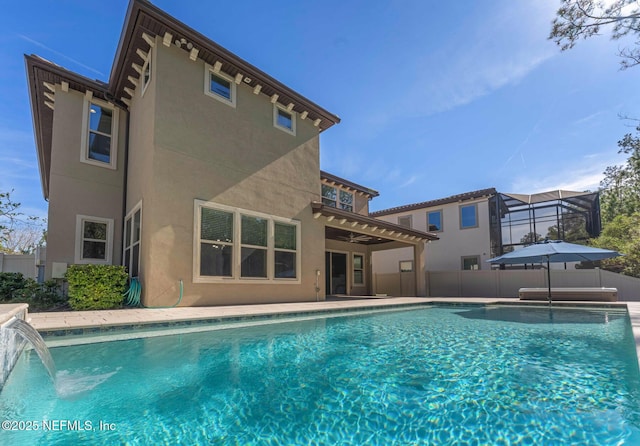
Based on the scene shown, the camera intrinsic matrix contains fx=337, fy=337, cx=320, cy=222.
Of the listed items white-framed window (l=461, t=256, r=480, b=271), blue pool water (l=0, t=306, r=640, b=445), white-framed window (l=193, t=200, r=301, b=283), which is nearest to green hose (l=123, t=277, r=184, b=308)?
white-framed window (l=193, t=200, r=301, b=283)

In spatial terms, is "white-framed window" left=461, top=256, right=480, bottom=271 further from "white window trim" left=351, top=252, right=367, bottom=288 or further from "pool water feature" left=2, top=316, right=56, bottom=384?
"pool water feature" left=2, top=316, right=56, bottom=384

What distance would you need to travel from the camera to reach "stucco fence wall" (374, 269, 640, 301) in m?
13.2

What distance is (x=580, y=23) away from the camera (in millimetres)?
9273

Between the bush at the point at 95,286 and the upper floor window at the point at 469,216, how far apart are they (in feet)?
55.5

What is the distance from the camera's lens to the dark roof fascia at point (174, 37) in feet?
23.9

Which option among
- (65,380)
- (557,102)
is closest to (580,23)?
(557,102)

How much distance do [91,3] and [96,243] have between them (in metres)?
6.86

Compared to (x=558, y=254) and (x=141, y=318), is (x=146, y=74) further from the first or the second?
(x=558, y=254)

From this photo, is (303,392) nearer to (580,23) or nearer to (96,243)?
(96,243)

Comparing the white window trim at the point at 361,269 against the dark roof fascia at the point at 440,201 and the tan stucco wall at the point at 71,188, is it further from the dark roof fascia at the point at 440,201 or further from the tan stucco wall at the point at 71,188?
the tan stucco wall at the point at 71,188

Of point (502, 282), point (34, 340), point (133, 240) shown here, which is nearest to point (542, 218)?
point (502, 282)

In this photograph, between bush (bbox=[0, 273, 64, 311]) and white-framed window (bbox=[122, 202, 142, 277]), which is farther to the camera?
white-framed window (bbox=[122, 202, 142, 277])

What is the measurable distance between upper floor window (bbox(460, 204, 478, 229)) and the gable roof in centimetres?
1218

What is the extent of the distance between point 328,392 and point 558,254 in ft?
33.6
